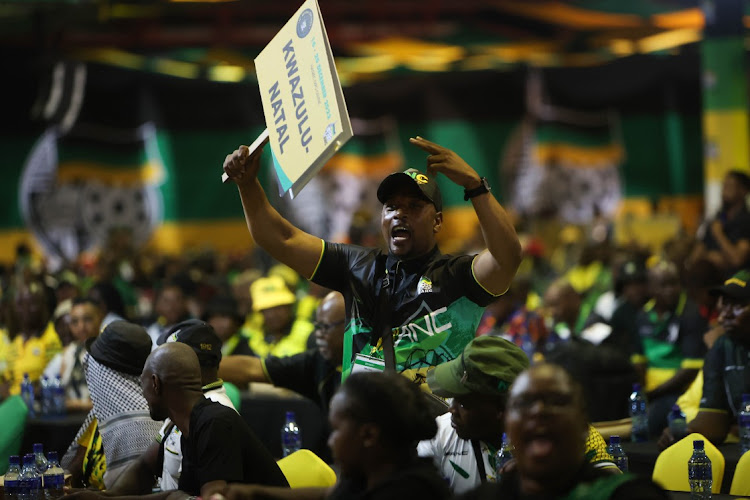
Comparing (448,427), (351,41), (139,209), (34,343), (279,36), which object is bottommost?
(448,427)

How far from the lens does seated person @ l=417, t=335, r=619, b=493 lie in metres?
3.24

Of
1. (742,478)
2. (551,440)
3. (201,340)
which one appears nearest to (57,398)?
(201,340)

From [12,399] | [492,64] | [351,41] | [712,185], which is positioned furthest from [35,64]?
[12,399]

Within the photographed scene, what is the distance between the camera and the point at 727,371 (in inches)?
217

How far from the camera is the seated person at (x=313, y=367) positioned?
17.6ft

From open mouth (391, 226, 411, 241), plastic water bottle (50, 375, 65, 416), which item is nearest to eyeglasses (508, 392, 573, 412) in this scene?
open mouth (391, 226, 411, 241)

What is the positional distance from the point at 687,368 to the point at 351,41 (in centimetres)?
1608

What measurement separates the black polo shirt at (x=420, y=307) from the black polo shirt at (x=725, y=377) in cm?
206

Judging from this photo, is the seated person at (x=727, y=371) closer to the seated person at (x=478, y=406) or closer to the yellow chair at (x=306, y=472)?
the yellow chair at (x=306, y=472)

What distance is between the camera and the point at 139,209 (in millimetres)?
19234

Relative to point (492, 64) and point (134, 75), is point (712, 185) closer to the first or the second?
point (492, 64)

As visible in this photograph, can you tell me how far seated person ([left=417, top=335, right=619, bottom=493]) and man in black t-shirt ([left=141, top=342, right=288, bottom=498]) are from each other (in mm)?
605

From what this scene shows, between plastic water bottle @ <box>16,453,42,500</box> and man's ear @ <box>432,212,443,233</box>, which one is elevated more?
man's ear @ <box>432,212,443,233</box>

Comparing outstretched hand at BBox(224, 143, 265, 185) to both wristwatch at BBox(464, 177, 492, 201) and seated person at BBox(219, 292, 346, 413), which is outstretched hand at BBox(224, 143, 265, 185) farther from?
seated person at BBox(219, 292, 346, 413)
